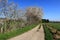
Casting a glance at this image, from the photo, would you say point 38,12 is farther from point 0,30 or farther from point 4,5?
point 0,30

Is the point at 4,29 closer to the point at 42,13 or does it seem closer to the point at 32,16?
the point at 32,16

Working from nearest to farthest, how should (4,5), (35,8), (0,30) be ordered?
(0,30), (4,5), (35,8)

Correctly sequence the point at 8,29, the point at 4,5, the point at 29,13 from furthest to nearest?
the point at 29,13
the point at 4,5
the point at 8,29

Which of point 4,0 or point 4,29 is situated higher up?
point 4,0

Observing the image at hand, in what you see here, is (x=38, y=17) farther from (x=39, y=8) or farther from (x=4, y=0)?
(x=4, y=0)

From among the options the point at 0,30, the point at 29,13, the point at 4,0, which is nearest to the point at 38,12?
the point at 29,13

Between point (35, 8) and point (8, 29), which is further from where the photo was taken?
point (35, 8)

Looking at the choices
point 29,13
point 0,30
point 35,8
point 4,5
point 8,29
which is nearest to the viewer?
point 0,30

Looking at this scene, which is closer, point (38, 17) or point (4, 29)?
point (4, 29)

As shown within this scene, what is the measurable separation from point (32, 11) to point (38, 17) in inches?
303

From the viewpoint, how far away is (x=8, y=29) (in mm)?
27562

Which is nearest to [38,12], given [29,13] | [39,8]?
[39,8]

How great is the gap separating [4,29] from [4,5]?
6.34 m

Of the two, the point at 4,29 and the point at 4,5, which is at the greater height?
the point at 4,5
